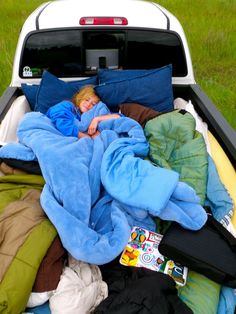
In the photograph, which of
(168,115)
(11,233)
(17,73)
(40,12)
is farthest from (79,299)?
(40,12)

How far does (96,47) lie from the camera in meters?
2.98

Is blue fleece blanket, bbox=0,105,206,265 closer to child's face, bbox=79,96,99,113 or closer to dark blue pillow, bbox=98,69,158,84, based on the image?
child's face, bbox=79,96,99,113

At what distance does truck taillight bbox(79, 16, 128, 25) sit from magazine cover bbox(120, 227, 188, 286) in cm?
182

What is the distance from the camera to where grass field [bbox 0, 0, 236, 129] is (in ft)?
15.4

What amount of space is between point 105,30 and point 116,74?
1.19 feet

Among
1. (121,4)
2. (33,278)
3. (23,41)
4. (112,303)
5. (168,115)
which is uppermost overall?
(121,4)

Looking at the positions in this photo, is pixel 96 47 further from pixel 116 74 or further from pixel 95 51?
pixel 116 74

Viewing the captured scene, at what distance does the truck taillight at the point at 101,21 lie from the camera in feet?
9.50

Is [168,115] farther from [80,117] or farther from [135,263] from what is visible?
[135,263]

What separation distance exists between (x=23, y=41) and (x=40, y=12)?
1.41 ft

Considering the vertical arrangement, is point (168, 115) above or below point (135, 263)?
above

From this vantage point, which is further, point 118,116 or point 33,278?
point 118,116

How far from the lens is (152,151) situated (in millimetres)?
2252

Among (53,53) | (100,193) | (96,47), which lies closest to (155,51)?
(96,47)
